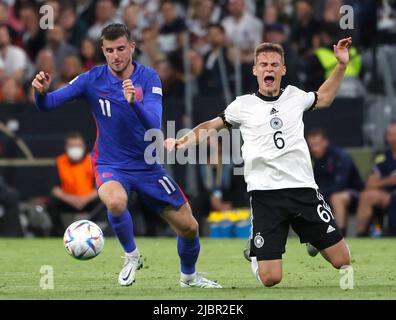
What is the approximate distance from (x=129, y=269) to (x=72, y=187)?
23.2 feet

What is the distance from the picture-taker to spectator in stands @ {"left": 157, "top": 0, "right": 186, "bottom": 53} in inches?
772

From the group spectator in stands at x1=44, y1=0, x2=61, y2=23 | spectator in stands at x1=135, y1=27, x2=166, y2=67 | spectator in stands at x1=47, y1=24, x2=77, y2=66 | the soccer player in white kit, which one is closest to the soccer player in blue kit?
the soccer player in white kit

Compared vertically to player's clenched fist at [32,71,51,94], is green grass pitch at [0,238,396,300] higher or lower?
lower

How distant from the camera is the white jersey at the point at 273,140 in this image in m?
9.81

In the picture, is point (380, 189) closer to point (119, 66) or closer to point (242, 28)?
point (242, 28)

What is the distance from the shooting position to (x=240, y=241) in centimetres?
1647

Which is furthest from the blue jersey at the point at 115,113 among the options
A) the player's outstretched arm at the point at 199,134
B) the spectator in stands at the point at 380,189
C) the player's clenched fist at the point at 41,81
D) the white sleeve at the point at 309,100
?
the spectator in stands at the point at 380,189

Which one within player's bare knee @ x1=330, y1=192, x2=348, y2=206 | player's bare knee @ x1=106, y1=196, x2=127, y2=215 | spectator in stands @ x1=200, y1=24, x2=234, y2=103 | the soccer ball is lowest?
the soccer ball

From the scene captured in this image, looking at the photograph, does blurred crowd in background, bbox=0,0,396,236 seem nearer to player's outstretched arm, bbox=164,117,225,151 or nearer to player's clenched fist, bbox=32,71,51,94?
player's outstretched arm, bbox=164,117,225,151

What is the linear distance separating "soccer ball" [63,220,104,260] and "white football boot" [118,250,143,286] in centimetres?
30

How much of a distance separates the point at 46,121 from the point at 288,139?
28.0 feet

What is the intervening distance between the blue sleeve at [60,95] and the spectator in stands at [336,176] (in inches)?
269
